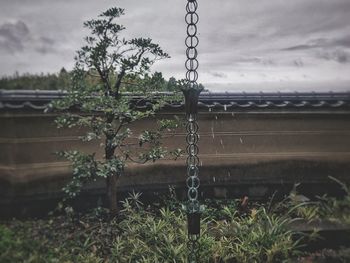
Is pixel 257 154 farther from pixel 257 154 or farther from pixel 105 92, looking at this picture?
pixel 105 92

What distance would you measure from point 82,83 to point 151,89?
124 centimetres

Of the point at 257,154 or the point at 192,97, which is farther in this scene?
the point at 257,154

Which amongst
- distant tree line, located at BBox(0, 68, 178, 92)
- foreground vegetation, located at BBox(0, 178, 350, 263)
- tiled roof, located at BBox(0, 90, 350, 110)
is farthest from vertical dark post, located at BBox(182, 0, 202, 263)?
tiled roof, located at BBox(0, 90, 350, 110)

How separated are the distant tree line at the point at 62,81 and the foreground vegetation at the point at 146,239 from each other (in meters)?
2.30

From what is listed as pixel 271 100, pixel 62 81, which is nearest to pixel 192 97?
pixel 62 81

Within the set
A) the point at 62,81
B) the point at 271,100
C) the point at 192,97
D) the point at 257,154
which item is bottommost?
the point at 257,154

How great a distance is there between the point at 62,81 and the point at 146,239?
425 cm

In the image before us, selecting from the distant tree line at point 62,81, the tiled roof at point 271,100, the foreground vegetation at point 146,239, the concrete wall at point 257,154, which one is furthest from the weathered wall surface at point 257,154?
the distant tree line at point 62,81

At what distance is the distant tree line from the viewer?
586 centimetres

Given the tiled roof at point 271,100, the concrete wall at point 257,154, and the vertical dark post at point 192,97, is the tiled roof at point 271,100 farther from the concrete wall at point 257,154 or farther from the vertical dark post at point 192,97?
the vertical dark post at point 192,97

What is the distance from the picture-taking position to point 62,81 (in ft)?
25.5

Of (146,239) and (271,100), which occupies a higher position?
(271,100)

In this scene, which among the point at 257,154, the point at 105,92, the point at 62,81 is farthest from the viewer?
the point at 257,154

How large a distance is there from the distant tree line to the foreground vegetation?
7.55 feet
